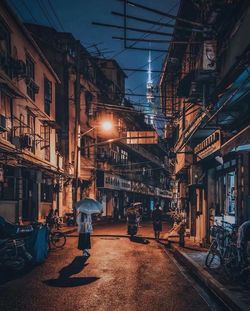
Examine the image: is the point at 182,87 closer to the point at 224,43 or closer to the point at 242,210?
the point at 224,43

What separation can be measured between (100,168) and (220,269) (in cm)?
2917

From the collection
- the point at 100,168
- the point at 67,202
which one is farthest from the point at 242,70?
the point at 100,168

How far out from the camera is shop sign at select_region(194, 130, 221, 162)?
46.4ft

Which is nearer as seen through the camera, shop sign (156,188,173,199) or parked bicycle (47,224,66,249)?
parked bicycle (47,224,66,249)

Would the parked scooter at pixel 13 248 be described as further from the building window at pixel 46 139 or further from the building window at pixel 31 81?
the building window at pixel 46 139

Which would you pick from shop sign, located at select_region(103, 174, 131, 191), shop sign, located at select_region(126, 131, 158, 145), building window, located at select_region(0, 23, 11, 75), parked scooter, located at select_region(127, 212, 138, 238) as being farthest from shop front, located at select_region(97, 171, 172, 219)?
building window, located at select_region(0, 23, 11, 75)

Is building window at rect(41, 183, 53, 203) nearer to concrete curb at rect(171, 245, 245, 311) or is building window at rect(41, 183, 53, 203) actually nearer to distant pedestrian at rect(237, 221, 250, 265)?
concrete curb at rect(171, 245, 245, 311)

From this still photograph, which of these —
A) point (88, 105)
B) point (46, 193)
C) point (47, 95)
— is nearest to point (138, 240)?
point (46, 193)

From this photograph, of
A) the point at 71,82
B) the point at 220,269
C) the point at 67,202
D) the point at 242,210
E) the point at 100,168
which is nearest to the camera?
the point at 220,269

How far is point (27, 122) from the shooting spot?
23141 mm

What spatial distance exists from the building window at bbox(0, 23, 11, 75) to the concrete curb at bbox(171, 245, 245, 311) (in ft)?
42.1

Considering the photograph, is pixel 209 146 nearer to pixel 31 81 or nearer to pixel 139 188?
pixel 31 81

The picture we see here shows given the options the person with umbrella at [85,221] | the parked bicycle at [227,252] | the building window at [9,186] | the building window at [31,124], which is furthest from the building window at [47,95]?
the parked bicycle at [227,252]

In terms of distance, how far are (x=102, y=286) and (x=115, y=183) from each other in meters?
33.9
